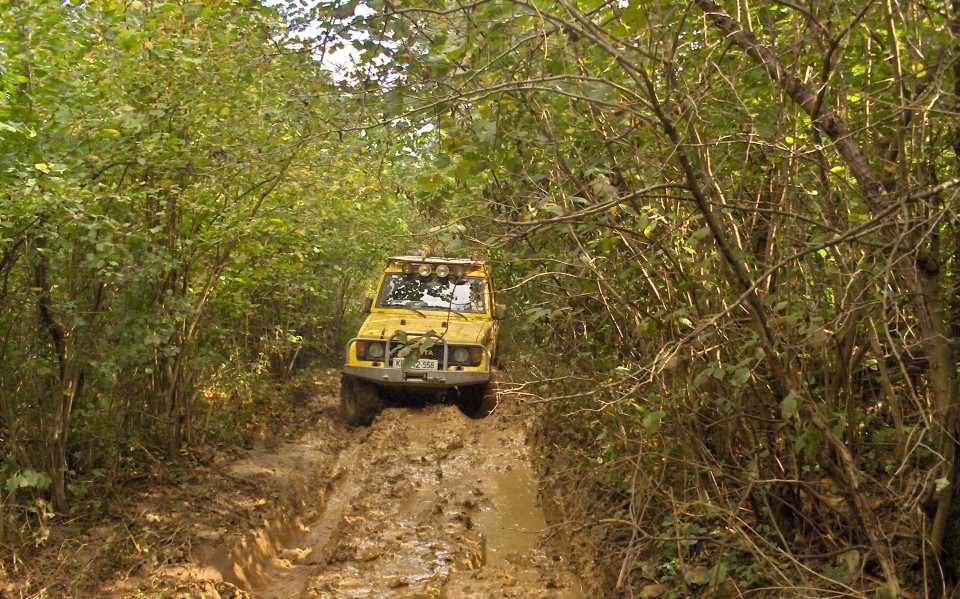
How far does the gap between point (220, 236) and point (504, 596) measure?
279 centimetres

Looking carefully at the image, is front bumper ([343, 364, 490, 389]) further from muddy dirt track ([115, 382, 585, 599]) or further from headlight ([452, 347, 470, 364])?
muddy dirt track ([115, 382, 585, 599])

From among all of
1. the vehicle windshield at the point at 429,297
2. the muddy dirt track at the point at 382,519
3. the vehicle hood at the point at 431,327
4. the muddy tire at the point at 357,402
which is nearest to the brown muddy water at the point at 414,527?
the muddy dirt track at the point at 382,519

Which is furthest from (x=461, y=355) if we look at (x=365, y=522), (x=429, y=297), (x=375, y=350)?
(x=365, y=522)

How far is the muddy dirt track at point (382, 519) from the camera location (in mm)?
4707

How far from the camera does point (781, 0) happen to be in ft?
9.20

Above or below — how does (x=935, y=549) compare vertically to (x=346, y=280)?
below

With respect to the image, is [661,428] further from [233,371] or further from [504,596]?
[233,371]

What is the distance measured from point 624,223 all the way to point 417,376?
15.6ft

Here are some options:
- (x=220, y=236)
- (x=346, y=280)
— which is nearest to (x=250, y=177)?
(x=220, y=236)

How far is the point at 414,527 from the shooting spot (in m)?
5.84

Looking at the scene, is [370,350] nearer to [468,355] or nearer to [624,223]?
[468,355]

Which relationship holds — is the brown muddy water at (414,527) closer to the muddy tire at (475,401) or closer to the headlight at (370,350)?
the muddy tire at (475,401)

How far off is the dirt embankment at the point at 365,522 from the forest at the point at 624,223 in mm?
524

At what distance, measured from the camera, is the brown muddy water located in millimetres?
4762
